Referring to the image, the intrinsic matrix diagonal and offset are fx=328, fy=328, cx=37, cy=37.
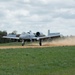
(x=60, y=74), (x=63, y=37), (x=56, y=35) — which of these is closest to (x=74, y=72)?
(x=60, y=74)

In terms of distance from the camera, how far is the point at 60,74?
14.6 metres

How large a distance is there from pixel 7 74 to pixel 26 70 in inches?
64.5

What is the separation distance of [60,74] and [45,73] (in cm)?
75

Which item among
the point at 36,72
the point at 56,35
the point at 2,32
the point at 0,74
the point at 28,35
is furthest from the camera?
the point at 2,32

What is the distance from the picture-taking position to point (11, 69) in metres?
16.1

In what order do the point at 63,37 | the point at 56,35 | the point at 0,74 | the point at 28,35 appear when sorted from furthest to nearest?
the point at 63,37 < the point at 56,35 < the point at 28,35 < the point at 0,74

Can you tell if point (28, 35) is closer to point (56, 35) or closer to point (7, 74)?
point (56, 35)

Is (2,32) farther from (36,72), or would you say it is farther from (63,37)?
(36,72)

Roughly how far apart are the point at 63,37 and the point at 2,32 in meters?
52.5

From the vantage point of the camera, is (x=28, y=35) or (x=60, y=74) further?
(x=28, y=35)

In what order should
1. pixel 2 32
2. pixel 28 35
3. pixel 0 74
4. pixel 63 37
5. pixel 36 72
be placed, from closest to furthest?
pixel 0 74 → pixel 36 72 → pixel 28 35 → pixel 63 37 → pixel 2 32

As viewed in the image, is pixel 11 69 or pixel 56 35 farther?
pixel 56 35

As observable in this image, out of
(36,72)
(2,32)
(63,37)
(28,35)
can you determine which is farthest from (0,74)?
(2,32)

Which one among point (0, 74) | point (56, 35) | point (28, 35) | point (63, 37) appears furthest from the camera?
point (63, 37)
